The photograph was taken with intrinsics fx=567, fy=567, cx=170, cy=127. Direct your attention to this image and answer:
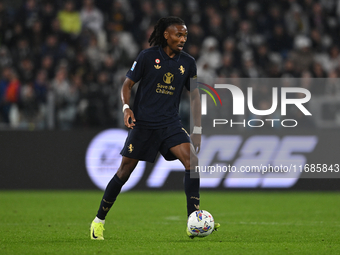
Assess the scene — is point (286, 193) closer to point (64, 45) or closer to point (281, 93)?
point (281, 93)

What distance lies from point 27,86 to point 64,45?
2.16 meters

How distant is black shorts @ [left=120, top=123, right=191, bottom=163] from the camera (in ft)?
18.6

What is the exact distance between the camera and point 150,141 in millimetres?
5723

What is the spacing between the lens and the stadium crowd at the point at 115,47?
11836 millimetres

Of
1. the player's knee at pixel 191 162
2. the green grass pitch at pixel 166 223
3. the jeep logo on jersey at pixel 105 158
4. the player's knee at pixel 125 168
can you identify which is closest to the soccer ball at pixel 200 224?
the green grass pitch at pixel 166 223

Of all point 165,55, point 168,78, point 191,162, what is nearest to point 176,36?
point 165,55

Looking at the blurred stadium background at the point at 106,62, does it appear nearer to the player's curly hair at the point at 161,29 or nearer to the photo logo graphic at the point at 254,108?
the photo logo graphic at the point at 254,108

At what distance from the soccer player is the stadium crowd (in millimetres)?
6076

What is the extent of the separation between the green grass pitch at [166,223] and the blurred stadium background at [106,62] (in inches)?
28.8

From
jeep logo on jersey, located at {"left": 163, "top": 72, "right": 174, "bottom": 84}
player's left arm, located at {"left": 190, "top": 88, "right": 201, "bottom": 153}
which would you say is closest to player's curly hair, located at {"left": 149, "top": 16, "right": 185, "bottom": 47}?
jeep logo on jersey, located at {"left": 163, "top": 72, "right": 174, "bottom": 84}

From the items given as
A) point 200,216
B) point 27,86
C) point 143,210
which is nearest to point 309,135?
point 143,210

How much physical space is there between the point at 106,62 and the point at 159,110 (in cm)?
826

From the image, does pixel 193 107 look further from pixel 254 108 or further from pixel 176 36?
pixel 254 108

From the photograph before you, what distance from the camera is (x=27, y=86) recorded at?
12547 millimetres
